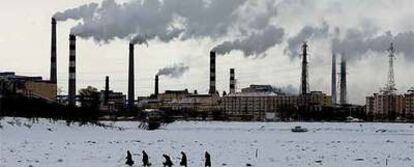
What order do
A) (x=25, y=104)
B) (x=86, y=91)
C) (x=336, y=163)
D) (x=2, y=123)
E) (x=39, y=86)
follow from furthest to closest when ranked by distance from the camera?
(x=86, y=91) → (x=39, y=86) → (x=25, y=104) → (x=2, y=123) → (x=336, y=163)

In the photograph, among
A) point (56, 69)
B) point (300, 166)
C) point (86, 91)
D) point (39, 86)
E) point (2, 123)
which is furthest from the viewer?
point (86, 91)

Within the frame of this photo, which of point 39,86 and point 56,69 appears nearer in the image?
point 56,69

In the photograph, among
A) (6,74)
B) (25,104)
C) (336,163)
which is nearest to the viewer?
(336,163)

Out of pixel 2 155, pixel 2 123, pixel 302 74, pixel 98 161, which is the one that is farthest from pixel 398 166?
pixel 302 74

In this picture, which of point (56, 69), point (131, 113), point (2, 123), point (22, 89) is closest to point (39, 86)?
point (22, 89)

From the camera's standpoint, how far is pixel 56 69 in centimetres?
14462

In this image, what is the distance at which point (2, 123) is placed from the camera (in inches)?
2224

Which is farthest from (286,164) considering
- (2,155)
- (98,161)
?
(2,155)

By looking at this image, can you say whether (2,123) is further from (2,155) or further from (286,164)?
(286,164)

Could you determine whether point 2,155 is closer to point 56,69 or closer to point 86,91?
point 56,69

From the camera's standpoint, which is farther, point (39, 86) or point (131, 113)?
point (131, 113)

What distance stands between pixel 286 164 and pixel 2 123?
33287 millimetres

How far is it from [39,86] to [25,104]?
7263 cm

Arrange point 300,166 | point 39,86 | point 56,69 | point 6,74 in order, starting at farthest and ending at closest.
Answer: point 6,74 → point 39,86 → point 56,69 → point 300,166
